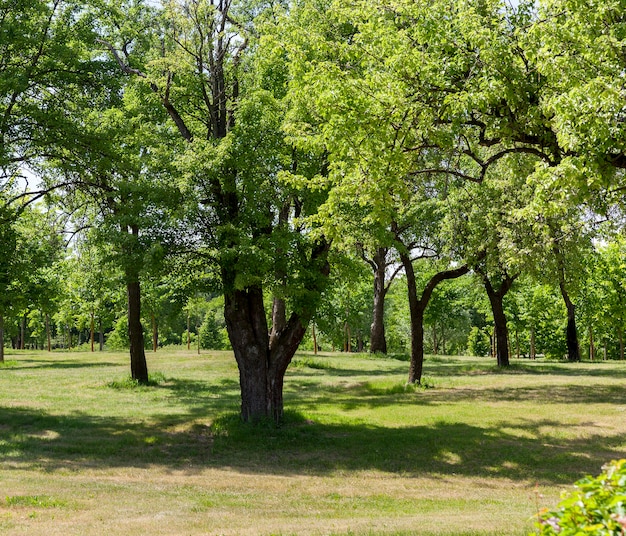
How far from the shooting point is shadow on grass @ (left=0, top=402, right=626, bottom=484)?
14445 mm

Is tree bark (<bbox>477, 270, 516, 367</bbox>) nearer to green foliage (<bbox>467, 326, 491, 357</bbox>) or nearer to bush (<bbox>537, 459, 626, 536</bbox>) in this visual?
bush (<bbox>537, 459, 626, 536</bbox>)

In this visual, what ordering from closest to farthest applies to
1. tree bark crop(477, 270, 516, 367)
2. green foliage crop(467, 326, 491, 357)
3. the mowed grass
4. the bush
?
the bush
the mowed grass
tree bark crop(477, 270, 516, 367)
green foliage crop(467, 326, 491, 357)

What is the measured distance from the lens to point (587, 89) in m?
9.35

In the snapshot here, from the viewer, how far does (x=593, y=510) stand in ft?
10.3

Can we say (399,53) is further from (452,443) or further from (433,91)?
(452,443)

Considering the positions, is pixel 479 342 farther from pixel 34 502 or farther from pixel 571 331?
pixel 34 502

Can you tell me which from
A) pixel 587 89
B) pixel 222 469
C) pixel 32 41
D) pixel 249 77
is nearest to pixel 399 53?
pixel 587 89

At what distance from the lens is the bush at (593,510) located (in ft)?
9.73

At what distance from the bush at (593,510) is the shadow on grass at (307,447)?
418 inches

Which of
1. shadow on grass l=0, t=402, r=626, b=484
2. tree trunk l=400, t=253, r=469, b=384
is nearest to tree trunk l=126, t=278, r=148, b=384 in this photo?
shadow on grass l=0, t=402, r=626, b=484

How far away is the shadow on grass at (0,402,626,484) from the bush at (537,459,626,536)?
34.8ft

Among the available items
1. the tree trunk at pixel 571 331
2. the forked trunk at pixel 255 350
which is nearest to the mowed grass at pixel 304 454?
the forked trunk at pixel 255 350

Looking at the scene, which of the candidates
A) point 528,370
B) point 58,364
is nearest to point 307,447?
point 528,370

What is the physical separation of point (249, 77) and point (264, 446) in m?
10.5
